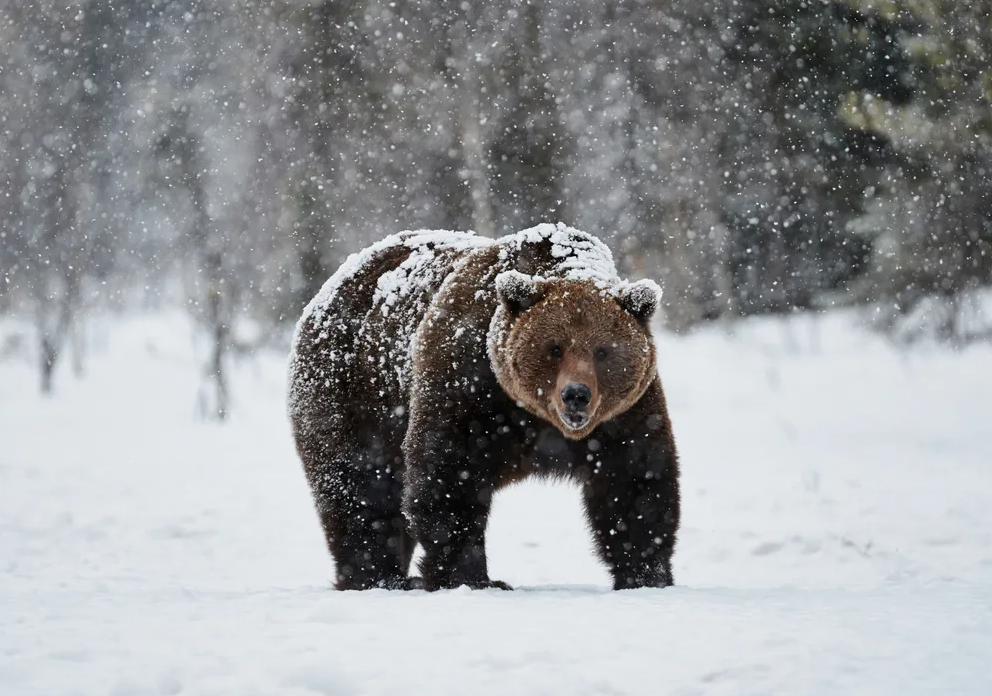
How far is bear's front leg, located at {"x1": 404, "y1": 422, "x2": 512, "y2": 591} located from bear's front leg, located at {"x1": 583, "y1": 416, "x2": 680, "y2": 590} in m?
0.56

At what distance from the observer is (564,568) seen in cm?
637

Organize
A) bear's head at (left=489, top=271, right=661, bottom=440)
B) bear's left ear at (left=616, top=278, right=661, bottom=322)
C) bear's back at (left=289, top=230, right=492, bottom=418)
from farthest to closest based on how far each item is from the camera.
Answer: bear's back at (left=289, top=230, right=492, bottom=418)
bear's left ear at (left=616, top=278, right=661, bottom=322)
bear's head at (left=489, top=271, right=661, bottom=440)

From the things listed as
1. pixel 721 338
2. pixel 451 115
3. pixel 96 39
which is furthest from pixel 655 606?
pixel 721 338

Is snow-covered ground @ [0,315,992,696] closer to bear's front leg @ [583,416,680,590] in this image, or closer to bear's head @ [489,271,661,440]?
bear's front leg @ [583,416,680,590]

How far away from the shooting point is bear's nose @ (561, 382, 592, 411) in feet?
13.0

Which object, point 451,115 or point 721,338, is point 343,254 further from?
point 721,338

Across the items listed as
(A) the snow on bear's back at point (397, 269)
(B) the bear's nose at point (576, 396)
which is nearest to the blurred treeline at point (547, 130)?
(A) the snow on bear's back at point (397, 269)

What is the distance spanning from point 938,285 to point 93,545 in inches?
354

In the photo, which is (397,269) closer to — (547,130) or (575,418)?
(575,418)

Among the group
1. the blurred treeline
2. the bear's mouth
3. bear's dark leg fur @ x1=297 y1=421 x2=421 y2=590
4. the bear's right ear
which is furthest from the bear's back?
the blurred treeline

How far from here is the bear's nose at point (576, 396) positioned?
13.0 feet

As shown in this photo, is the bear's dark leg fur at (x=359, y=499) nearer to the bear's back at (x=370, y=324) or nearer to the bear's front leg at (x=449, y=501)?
the bear's back at (x=370, y=324)

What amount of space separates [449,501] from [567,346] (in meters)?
0.88

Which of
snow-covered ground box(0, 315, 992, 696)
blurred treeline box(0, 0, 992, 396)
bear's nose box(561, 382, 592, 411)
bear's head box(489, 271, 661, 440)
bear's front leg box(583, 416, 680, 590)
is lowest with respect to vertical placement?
snow-covered ground box(0, 315, 992, 696)
